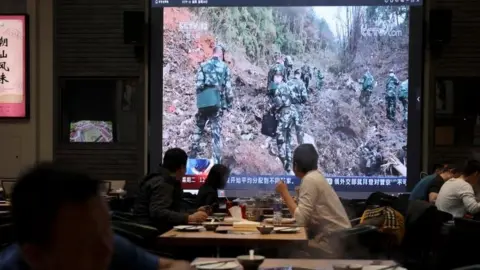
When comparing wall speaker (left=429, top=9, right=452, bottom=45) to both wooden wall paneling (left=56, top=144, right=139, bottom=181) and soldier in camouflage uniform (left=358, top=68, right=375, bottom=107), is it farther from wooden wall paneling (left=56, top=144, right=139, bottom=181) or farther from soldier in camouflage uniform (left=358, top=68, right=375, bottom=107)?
wooden wall paneling (left=56, top=144, right=139, bottom=181)

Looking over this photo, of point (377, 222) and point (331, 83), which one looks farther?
point (331, 83)

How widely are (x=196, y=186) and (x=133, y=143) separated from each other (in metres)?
1.18

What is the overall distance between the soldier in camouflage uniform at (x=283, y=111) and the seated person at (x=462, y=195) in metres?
2.62

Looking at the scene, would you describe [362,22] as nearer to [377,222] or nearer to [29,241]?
[377,222]

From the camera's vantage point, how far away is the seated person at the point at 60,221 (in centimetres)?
113

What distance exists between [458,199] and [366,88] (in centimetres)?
265

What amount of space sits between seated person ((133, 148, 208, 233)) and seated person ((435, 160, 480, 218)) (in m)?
2.52

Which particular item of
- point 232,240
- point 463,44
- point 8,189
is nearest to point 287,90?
point 463,44

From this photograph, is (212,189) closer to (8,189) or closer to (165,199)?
(165,199)

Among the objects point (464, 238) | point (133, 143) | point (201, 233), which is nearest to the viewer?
point (201, 233)

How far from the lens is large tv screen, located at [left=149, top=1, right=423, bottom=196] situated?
8.19m

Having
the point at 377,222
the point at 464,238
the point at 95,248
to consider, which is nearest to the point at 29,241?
the point at 95,248

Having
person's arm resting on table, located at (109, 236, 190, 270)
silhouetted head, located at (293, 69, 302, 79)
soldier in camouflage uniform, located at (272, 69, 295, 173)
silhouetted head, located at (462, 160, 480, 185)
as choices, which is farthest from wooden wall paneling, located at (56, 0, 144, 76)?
person's arm resting on table, located at (109, 236, 190, 270)

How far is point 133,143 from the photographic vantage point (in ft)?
28.7
